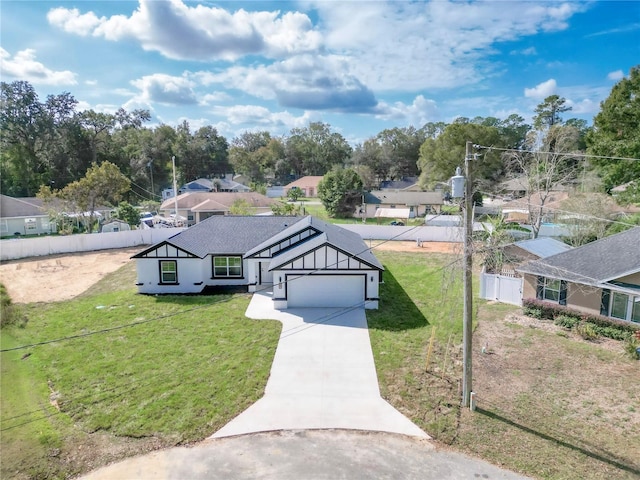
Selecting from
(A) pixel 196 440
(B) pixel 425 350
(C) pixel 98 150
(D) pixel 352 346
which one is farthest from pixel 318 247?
(C) pixel 98 150

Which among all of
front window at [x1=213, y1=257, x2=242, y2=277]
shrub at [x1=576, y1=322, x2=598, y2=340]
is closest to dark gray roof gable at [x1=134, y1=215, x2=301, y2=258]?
front window at [x1=213, y1=257, x2=242, y2=277]

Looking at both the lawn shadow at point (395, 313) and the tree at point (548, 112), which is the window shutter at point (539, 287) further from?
the tree at point (548, 112)

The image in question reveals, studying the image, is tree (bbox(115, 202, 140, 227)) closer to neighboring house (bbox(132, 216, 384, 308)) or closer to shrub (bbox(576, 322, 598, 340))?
neighboring house (bbox(132, 216, 384, 308))

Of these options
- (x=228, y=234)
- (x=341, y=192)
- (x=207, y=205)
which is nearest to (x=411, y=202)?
(x=341, y=192)

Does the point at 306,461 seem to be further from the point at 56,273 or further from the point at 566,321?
the point at 56,273

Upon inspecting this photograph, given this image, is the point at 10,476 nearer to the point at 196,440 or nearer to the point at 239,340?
the point at 196,440
